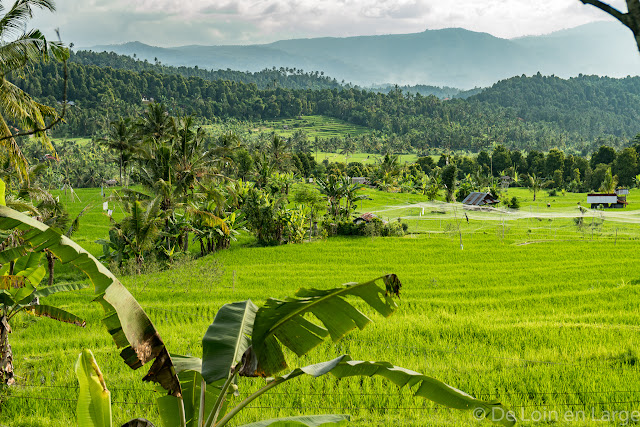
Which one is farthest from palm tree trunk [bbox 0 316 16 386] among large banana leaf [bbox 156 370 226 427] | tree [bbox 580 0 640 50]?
tree [bbox 580 0 640 50]

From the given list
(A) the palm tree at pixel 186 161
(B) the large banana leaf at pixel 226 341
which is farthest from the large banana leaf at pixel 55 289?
(A) the palm tree at pixel 186 161

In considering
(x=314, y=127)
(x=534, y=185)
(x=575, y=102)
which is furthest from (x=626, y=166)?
(x=575, y=102)

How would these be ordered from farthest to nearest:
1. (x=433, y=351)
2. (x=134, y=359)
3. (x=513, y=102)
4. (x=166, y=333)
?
(x=513, y=102) < (x=166, y=333) < (x=433, y=351) < (x=134, y=359)

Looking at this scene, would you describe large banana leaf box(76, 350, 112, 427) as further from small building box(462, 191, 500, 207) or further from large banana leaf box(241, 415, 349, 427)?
small building box(462, 191, 500, 207)

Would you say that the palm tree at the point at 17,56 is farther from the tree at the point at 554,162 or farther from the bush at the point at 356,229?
the tree at the point at 554,162

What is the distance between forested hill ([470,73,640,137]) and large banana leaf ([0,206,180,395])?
162445 mm

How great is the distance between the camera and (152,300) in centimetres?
1323

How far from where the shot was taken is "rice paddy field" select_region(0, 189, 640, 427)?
5523 millimetres

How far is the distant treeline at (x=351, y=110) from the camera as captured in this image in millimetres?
97475

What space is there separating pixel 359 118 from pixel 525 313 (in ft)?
377

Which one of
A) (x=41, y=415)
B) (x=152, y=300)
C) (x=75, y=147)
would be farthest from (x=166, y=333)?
(x=75, y=147)

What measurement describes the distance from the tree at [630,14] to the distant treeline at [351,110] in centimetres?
7943

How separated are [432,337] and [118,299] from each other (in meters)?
6.62

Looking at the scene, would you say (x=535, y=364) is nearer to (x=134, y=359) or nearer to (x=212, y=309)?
(x=134, y=359)
